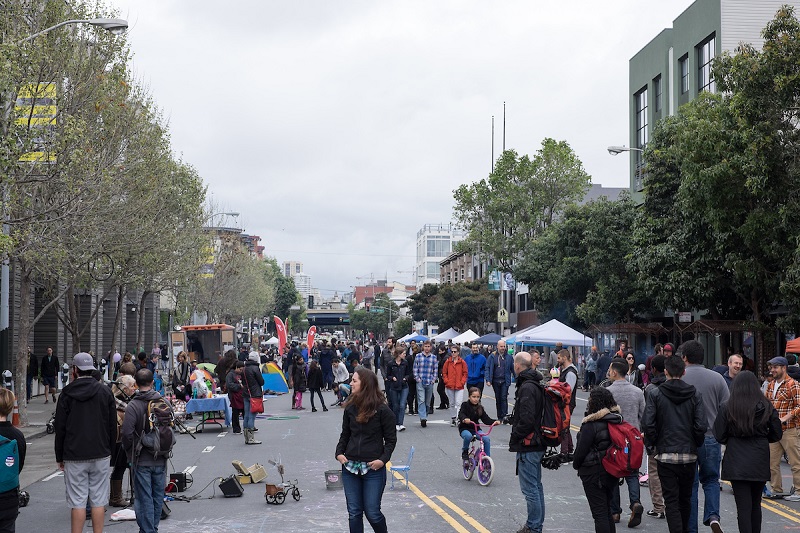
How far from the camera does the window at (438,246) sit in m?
182

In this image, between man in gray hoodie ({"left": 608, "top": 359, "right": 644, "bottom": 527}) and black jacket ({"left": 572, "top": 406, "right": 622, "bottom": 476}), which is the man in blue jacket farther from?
black jacket ({"left": 572, "top": 406, "right": 622, "bottom": 476})

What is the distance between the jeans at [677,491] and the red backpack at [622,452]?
41cm

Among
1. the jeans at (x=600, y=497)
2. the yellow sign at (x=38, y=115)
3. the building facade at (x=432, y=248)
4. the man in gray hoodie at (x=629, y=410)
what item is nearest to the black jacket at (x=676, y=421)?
the jeans at (x=600, y=497)

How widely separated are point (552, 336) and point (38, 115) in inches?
816

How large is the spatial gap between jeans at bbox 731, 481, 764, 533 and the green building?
24687mm

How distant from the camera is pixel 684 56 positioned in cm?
4034

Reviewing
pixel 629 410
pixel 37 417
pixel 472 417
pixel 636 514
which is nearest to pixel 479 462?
pixel 472 417

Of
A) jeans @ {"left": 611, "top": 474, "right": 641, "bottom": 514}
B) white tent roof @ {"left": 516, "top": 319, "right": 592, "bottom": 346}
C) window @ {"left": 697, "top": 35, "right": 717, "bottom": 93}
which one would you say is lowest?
jeans @ {"left": 611, "top": 474, "right": 641, "bottom": 514}

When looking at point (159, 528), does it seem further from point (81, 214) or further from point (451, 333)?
point (451, 333)

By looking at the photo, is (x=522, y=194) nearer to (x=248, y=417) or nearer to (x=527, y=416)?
(x=248, y=417)

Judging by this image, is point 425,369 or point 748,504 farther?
point 425,369

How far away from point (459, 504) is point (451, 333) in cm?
4431

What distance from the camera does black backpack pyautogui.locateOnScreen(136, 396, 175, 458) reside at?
31.2 ft

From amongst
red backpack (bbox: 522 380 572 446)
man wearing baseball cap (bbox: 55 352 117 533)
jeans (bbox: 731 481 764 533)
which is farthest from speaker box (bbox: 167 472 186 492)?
jeans (bbox: 731 481 764 533)
